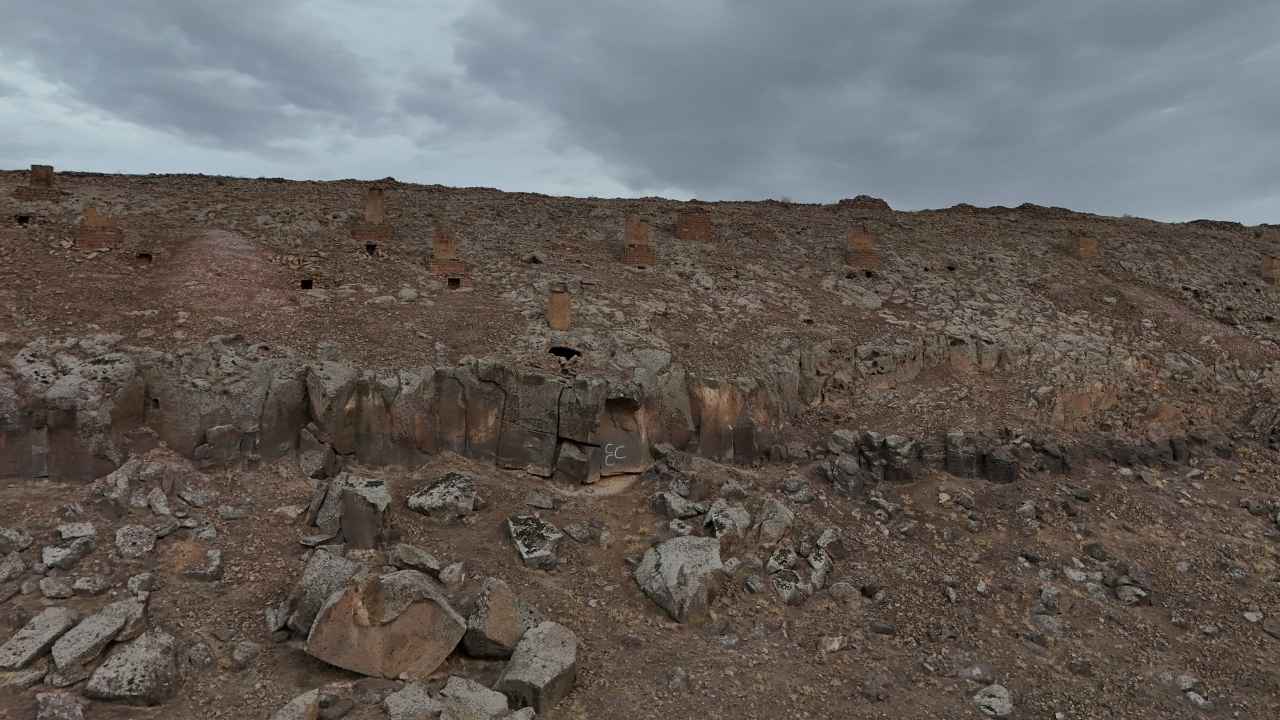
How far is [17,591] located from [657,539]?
19.9ft

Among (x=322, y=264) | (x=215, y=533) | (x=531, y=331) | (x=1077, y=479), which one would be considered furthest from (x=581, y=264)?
(x=1077, y=479)

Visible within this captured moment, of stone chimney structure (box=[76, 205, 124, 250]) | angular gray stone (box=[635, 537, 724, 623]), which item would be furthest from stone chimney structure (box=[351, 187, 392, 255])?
angular gray stone (box=[635, 537, 724, 623])

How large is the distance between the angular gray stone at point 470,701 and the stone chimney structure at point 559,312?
5629mm

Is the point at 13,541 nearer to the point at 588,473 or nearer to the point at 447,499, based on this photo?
the point at 447,499

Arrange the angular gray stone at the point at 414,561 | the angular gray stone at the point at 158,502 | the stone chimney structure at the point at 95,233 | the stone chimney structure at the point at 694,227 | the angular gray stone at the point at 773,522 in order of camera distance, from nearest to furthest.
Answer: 1. the angular gray stone at the point at 414,561
2. the angular gray stone at the point at 158,502
3. the angular gray stone at the point at 773,522
4. the stone chimney structure at the point at 95,233
5. the stone chimney structure at the point at 694,227

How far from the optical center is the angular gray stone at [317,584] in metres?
5.93

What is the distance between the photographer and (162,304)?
9258mm

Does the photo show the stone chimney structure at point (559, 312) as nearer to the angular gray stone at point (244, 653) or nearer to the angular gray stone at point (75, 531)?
the angular gray stone at point (244, 653)

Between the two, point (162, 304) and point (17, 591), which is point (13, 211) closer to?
point (162, 304)

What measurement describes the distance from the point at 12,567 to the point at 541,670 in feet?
16.5

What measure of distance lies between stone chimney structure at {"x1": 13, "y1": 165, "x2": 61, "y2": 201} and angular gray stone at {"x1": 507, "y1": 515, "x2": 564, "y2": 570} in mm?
10205

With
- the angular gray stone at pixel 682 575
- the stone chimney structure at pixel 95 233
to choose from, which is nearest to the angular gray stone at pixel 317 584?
the angular gray stone at pixel 682 575

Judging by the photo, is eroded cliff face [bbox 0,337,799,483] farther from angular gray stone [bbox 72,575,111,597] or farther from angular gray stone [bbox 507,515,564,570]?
angular gray stone [bbox 72,575,111,597]

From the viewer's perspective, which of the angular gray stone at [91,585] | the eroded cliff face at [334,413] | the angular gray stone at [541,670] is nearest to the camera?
the angular gray stone at [541,670]
